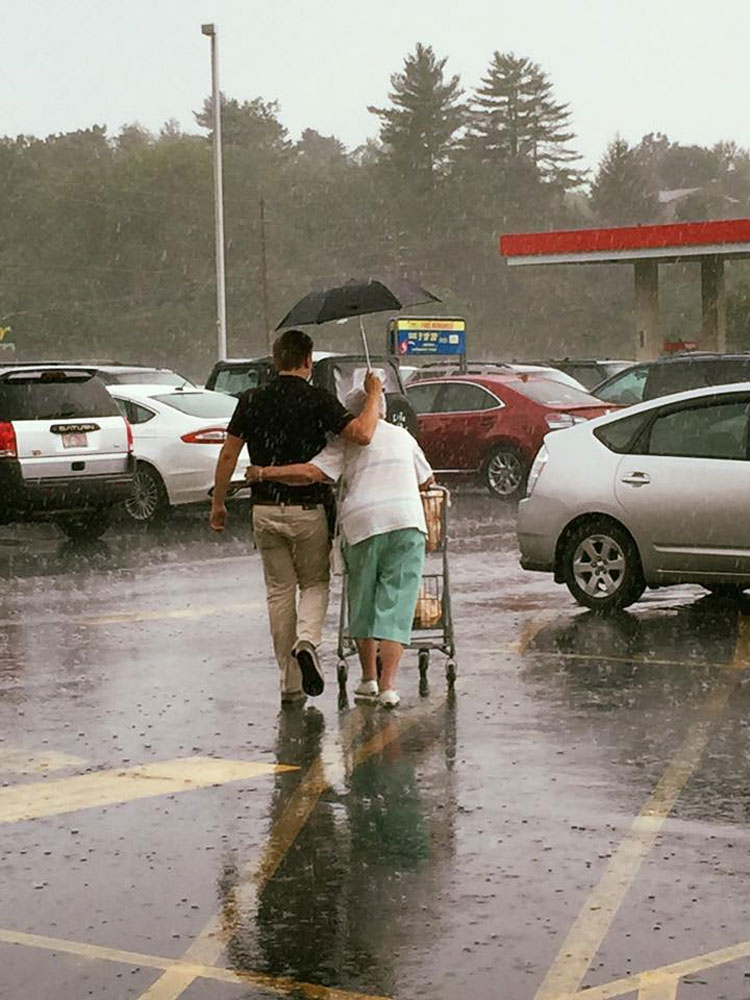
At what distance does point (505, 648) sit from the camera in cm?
1080

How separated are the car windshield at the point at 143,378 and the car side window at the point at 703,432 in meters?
11.4

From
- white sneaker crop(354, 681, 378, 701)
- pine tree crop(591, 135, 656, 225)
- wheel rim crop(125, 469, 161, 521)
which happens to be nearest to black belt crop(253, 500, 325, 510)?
white sneaker crop(354, 681, 378, 701)

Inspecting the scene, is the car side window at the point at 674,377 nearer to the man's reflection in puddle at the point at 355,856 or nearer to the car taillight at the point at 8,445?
the car taillight at the point at 8,445

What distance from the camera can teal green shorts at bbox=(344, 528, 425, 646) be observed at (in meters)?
8.99

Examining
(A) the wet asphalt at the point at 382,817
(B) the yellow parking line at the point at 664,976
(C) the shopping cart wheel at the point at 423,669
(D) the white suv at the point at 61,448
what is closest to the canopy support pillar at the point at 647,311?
(D) the white suv at the point at 61,448

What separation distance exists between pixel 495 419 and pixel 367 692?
46.9 feet

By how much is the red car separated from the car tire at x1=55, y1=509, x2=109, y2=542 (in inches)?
229

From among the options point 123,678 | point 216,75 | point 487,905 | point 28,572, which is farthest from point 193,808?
point 216,75

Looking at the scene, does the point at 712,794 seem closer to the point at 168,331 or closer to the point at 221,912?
the point at 221,912

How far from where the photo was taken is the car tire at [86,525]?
1858 cm

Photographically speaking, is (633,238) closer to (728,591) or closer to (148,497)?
(148,497)

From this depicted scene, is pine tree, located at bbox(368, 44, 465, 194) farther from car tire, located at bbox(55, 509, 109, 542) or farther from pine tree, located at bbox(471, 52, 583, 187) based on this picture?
car tire, located at bbox(55, 509, 109, 542)

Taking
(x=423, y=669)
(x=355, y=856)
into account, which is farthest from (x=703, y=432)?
(x=355, y=856)

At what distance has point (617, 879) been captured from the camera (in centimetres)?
584
